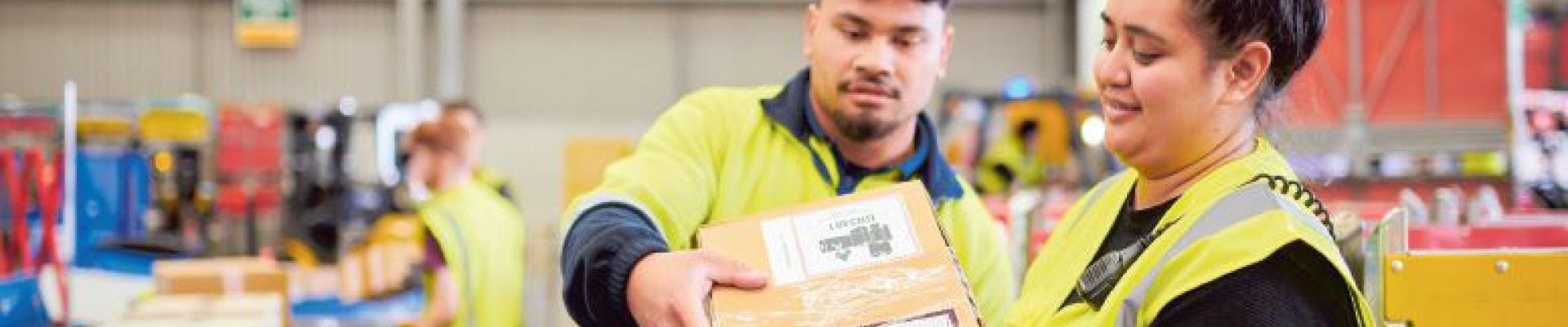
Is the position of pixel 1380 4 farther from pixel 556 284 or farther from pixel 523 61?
pixel 523 61

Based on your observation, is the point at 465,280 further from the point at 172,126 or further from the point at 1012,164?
the point at 172,126

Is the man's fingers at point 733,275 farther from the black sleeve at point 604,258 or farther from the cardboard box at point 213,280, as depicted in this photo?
the cardboard box at point 213,280

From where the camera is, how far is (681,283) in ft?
4.60

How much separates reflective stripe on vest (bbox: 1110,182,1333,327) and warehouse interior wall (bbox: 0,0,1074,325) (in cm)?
1326

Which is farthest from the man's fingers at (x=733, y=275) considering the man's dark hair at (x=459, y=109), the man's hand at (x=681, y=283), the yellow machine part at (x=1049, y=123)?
the yellow machine part at (x=1049, y=123)

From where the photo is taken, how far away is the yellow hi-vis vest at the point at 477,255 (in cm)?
489

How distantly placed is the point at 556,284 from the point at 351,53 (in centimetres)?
570

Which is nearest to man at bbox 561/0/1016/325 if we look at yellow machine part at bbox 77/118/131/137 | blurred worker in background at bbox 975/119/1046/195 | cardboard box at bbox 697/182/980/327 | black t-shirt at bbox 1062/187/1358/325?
cardboard box at bbox 697/182/980/327

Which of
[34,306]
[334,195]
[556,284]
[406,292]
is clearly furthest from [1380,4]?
[34,306]

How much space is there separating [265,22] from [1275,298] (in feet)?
48.3

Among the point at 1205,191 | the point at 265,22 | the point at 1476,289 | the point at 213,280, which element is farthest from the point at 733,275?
the point at 265,22

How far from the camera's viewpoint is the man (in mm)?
1900

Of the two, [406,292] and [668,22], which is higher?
[668,22]

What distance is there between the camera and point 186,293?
4.71 m
